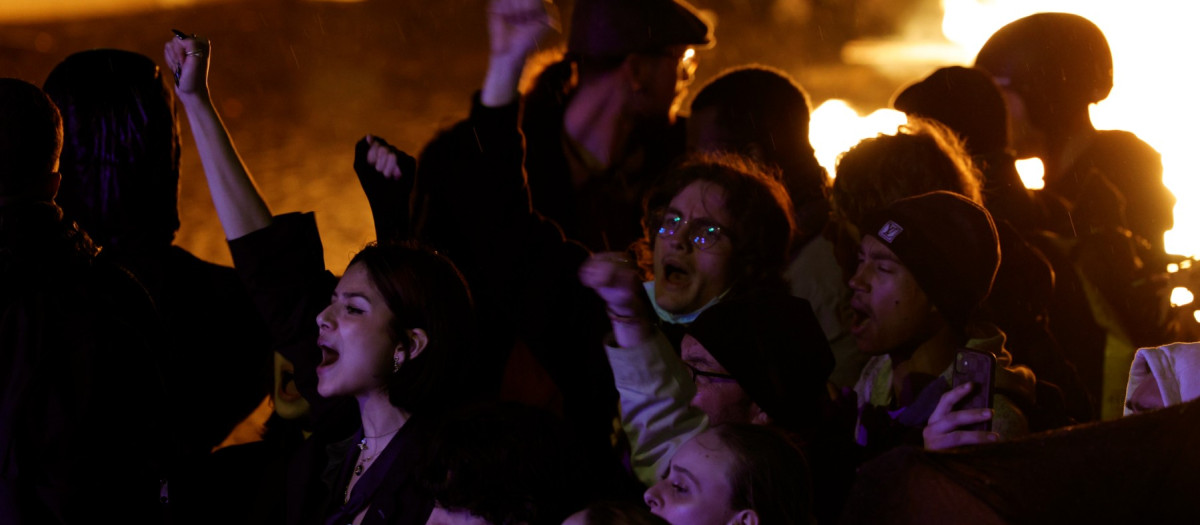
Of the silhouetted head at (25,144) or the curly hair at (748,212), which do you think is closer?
the silhouetted head at (25,144)

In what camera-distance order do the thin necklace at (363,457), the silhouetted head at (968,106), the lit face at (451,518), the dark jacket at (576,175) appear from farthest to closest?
the dark jacket at (576,175)
the silhouetted head at (968,106)
the thin necklace at (363,457)
the lit face at (451,518)

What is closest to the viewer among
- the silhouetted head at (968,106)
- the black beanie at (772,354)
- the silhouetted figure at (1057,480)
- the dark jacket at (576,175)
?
the silhouetted figure at (1057,480)

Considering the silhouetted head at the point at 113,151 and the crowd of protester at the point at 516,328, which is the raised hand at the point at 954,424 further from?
the silhouetted head at the point at 113,151

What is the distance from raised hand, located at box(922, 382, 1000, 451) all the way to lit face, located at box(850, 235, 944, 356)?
630mm

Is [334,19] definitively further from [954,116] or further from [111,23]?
[954,116]

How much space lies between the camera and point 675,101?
4.78 m

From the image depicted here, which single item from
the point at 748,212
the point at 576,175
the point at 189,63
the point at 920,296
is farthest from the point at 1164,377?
the point at 189,63

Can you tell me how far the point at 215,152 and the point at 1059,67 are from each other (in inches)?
118

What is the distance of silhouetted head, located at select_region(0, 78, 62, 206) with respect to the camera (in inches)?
115

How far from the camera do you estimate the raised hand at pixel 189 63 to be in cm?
324

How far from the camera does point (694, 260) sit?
3.56m

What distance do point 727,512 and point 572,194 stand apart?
198 cm

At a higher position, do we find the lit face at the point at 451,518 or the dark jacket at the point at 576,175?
the dark jacket at the point at 576,175

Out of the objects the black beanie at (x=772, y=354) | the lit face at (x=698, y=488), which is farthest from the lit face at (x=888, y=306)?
the lit face at (x=698, y=488)
